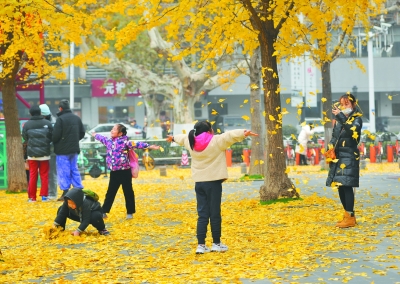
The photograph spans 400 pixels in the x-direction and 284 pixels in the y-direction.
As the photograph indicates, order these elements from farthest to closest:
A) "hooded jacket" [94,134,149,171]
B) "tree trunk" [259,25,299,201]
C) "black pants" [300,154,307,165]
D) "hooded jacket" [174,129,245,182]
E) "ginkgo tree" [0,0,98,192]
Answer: "black pants" [300,154,307,165] < "ginkgo tree" [0,0,98,192] < "tree trunk" [259,25,299,201] < "hooded jacket" [94,134,149,171] < "hooded jacket" [174,129,245,182]

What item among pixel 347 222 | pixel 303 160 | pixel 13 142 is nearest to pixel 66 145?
pixel 13 142

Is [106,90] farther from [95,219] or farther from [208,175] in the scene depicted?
[208,175]

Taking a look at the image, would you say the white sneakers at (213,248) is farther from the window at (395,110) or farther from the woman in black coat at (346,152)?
the window at (395,110)

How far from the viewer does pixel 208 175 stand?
973cm

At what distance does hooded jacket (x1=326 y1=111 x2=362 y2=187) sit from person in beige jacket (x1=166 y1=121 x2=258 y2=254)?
2019mm

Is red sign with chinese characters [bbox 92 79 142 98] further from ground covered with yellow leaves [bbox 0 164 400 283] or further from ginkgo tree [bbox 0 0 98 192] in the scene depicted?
ground covered with yellow leaves [bbox 0 164 400 283]

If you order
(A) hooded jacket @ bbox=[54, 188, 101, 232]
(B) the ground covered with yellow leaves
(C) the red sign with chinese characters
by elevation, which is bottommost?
(B) the ground covered with yellow leaves

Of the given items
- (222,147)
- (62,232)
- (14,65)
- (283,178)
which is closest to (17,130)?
(14,65)

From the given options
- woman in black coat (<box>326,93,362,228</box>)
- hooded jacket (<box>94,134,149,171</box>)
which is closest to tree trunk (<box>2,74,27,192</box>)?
hooded jacket (<box>94,134,149,171</box>)

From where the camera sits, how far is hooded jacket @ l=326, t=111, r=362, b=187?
11.1 meters

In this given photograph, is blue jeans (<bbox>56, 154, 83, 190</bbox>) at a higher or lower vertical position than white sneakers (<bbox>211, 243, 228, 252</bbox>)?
higher

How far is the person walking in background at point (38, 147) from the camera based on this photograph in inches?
669

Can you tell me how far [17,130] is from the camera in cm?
2095

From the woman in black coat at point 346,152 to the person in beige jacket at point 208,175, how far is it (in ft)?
6.61
